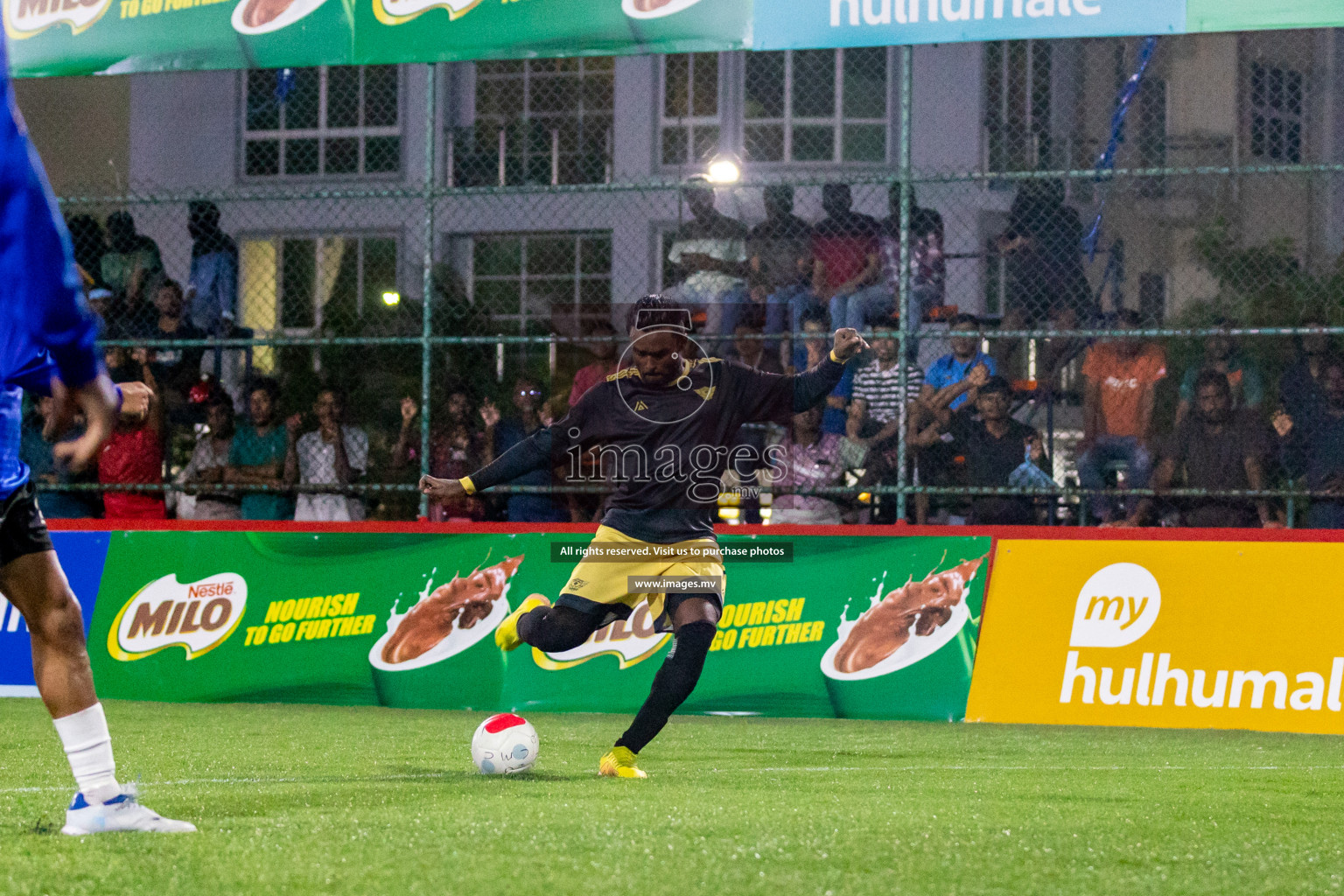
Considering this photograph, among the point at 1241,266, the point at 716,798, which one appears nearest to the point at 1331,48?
the point at 1241,266

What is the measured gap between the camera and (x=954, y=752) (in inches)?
331

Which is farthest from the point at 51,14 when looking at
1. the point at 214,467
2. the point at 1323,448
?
Answer: the point at 1323,448

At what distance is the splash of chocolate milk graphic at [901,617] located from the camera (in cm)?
1029

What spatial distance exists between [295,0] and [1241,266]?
966cm

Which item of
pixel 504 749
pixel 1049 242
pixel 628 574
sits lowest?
pixel 504 749

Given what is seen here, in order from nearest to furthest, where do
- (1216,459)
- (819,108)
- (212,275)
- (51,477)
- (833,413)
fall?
(1216,459), (833,413), (51,477), (212,275), (819,108)

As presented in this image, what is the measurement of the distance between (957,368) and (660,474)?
4749 millimetres

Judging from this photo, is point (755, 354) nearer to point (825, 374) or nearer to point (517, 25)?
point (517, 25)

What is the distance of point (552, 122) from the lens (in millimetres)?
20812

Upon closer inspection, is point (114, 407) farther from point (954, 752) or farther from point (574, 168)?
point (574, 168)

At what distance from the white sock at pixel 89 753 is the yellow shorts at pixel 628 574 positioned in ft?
9.46

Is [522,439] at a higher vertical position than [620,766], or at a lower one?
higher

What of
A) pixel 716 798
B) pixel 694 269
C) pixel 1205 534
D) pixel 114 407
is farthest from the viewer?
pixel 694 269

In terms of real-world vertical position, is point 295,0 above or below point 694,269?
above
